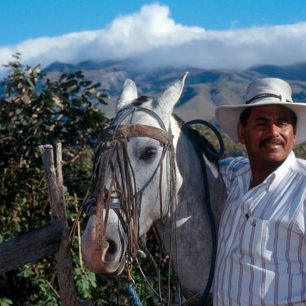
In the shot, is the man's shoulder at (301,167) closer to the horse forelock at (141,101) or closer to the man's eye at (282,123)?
the man's eye at (282,123)

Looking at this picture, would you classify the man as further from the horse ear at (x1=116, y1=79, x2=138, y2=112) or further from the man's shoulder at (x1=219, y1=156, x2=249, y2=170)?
the horse ear at (x1=116, y1=79, x2=138, y2=112)

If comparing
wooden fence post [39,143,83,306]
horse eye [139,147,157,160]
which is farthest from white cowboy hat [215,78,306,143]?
wooden fence post [39,143,83,306]

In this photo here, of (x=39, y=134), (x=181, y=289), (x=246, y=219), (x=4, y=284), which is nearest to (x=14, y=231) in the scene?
(x=4, y=284)

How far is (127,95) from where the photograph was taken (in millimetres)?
3041

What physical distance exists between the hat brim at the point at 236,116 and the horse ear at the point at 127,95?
50cm

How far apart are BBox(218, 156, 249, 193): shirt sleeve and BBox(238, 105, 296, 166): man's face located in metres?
0.33

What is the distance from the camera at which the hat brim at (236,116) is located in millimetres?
2541

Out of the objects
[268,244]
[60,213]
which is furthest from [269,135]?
[60,213]

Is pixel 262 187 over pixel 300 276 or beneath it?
over

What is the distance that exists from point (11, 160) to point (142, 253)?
3.29 meters

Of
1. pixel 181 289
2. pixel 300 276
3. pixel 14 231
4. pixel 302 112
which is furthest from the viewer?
pixel 14 231

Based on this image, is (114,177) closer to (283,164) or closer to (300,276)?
(283,164)

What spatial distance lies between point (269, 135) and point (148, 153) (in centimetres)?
61

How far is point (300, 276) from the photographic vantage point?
2.19 meters
